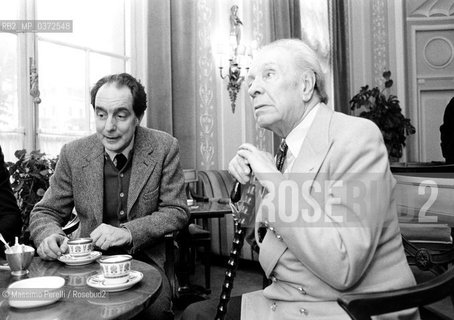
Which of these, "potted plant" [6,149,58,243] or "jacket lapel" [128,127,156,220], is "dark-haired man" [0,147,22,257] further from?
"potted plant" [6,149,58,243]

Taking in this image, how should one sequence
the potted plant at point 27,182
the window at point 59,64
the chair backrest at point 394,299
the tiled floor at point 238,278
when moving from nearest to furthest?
the chair backrest at point 394,299, the potted plant at point 27,182, the window at point 59,64, the tiled floor at point 238,278

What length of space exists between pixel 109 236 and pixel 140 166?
1.39 ft

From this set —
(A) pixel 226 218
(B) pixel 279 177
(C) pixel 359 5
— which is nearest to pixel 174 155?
(B) pixel 279 177

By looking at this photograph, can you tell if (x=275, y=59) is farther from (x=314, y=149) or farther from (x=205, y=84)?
(x=205, y=84)

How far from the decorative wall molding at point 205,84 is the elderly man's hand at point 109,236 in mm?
3234

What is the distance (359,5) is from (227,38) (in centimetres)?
332

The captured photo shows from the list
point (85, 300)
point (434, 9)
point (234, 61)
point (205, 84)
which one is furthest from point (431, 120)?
point (85, 300)

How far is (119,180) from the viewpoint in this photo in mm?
2076

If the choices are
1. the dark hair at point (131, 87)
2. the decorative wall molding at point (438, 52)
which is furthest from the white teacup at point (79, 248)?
the decorative wall molding at point (438, 52)

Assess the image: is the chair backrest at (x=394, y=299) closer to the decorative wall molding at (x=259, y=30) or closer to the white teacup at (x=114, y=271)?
the white teacup at (x=114, y=271)

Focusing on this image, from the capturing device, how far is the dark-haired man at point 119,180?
78.4 inches

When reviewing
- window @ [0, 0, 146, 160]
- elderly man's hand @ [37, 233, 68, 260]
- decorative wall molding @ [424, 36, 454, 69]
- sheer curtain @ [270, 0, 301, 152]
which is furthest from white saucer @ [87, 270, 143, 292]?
decorative wall molding @ [424, 36, 454, 69]

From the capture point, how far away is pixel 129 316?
1122mm

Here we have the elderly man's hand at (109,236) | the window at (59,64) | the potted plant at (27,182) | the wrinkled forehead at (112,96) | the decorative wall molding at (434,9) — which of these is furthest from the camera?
the decorative wall molding at (434,9)
